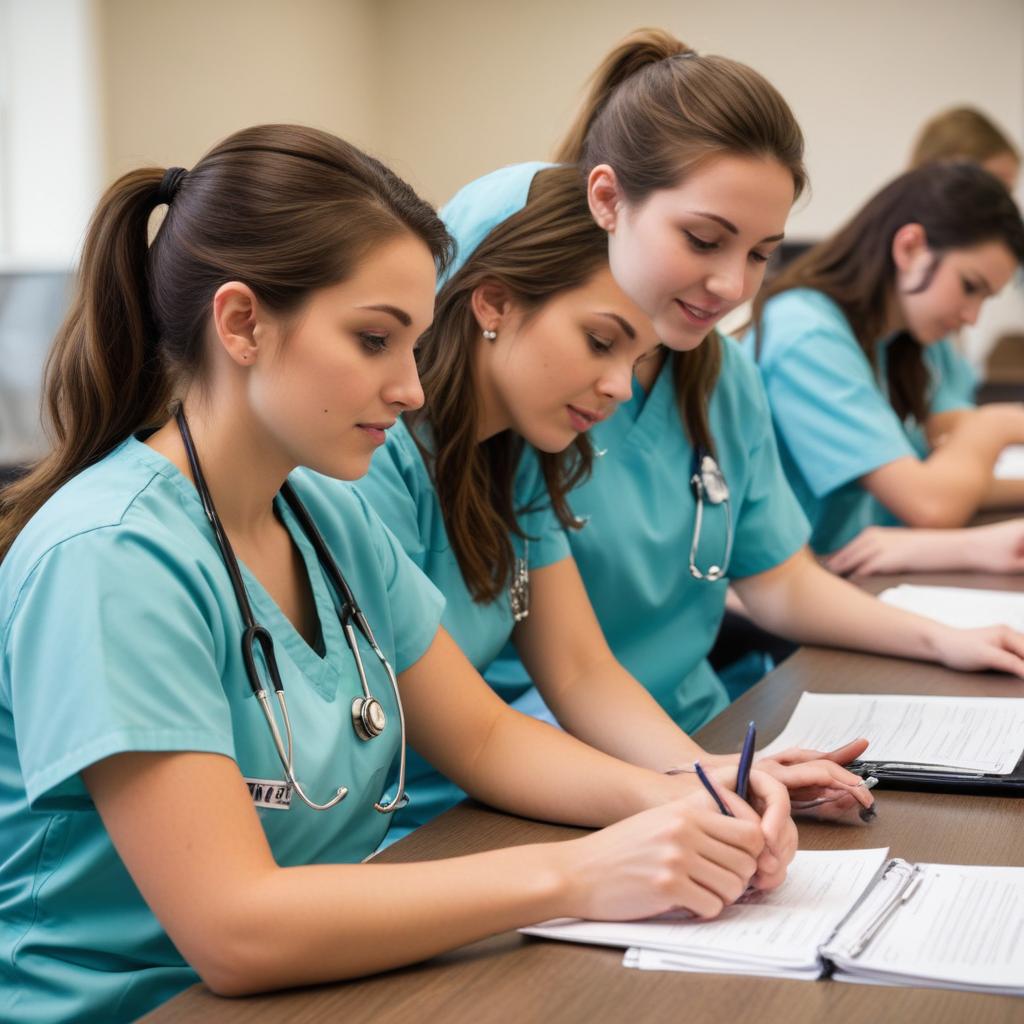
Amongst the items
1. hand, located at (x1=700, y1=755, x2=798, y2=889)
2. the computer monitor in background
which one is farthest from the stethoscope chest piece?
the computer monitor in background

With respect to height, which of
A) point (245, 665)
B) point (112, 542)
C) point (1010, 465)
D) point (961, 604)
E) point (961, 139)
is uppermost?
point (961, 139)

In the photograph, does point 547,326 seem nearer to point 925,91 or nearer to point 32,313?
point 32,313

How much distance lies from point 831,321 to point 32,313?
1.82 m

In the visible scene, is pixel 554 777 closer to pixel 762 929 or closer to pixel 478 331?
pixel 762 929

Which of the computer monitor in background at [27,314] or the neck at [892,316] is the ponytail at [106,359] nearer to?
the neck at [892,316]

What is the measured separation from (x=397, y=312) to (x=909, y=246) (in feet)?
5.27

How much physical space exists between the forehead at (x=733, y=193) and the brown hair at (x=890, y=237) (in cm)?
101

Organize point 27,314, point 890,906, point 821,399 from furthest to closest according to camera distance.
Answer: point 27,314, point 821,399, point 890,906

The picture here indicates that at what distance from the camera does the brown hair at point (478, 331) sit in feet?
4.50

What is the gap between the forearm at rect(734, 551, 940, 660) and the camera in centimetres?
167

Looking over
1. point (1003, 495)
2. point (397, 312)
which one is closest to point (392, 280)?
point (397, 312)

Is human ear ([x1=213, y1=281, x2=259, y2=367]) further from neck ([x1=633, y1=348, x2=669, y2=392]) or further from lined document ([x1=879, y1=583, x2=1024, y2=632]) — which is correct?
lined document ([x1=879, y1=583, x2=1024, y2=632])

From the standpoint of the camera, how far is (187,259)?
101cm

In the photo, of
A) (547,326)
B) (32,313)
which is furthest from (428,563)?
(32,313)
